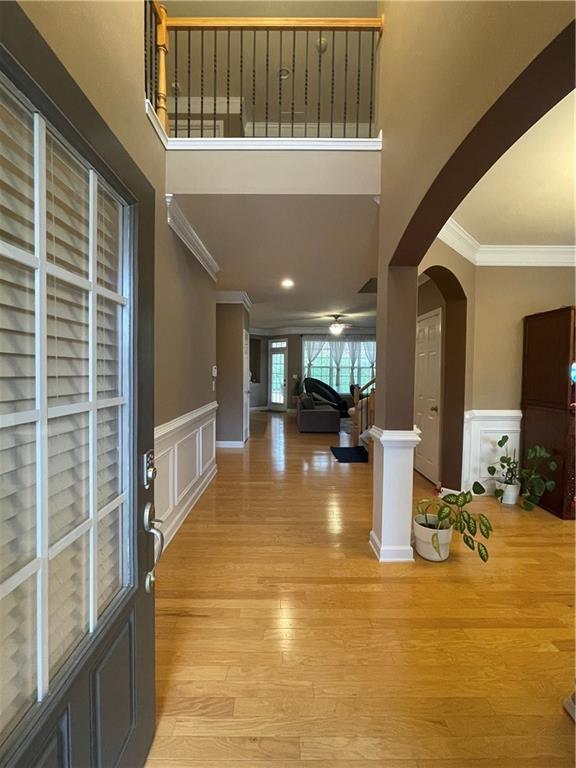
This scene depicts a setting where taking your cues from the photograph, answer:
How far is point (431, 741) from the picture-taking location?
1.36m

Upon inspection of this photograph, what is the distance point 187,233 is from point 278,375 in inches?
334

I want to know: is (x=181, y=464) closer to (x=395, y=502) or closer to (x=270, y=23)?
(x=395, y=502)

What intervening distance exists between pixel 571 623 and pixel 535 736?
843 millimetres

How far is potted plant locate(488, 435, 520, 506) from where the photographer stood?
12.0 feet

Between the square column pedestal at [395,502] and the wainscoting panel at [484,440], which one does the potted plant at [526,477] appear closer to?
the wainscoting panel at [484,440]

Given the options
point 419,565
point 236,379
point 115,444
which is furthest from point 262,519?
point 236,379

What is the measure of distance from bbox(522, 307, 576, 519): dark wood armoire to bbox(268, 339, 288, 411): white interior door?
801 cm

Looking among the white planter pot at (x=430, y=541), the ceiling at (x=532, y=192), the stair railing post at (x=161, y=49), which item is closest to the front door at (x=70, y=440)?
the white planter pot at (x=430, y=541)

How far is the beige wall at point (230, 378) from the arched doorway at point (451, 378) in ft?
11.1

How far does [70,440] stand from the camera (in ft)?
2.91

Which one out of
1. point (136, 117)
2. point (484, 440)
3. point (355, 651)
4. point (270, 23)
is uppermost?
point (270, 23)

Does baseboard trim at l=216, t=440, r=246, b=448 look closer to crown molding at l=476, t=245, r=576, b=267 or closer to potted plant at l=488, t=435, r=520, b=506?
potted plant at l=488, t=435, r=520, b=506

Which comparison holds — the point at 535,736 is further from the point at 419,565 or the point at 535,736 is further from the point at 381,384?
the point at 381,384

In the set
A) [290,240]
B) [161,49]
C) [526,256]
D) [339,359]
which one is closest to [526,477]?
[526,256]
